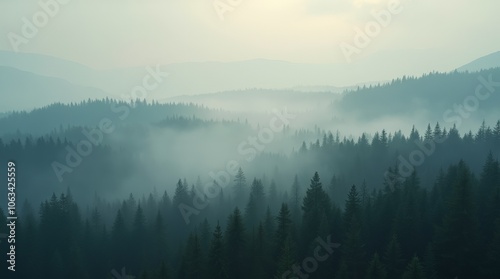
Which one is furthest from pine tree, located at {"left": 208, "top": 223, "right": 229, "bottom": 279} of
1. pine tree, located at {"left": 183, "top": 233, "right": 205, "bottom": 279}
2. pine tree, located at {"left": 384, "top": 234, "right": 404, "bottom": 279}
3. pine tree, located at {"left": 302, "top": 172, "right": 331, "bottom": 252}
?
→ pine tree, located at {"left": 384, "top": 234, "right": 404, "bottom": 279}

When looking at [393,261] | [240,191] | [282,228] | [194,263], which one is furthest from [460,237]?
[240,191]

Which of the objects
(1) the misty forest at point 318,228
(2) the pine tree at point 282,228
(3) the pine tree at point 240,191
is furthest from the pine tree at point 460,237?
(3) the pine tree at point 240,191

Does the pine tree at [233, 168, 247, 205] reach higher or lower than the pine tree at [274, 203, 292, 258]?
lower

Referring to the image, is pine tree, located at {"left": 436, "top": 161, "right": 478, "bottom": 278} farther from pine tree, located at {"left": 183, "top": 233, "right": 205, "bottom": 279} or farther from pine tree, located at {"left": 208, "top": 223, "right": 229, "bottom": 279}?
pine tree, located at {"left": 183, "top": 233, "right": 205, "bottom": 279}

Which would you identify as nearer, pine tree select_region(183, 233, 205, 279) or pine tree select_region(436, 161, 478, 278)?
pine tree select_region(436, 161, 478, 278)

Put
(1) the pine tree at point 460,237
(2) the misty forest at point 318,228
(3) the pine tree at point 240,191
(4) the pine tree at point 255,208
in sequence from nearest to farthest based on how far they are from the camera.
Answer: (1) the pine tree at point 460,237
(2) the misty forest at point 318,228
(4) the pine tree at point 255,208
(3) the pine tree at point 240,191

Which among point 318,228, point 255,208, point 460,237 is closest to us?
point 460,237

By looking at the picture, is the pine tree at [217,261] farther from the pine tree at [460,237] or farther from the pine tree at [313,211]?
the pine tree at [460,237]

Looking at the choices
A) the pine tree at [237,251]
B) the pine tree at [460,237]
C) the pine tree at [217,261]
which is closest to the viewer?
the pine tree at [460,237]

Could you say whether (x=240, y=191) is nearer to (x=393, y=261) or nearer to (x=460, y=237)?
(x=393, y=261)

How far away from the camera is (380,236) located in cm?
5438

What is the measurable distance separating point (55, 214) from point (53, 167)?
4872 inches

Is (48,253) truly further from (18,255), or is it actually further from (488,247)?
(488,247)

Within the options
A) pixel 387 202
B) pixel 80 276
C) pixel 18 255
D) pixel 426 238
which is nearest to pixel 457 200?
pixel 426 238
